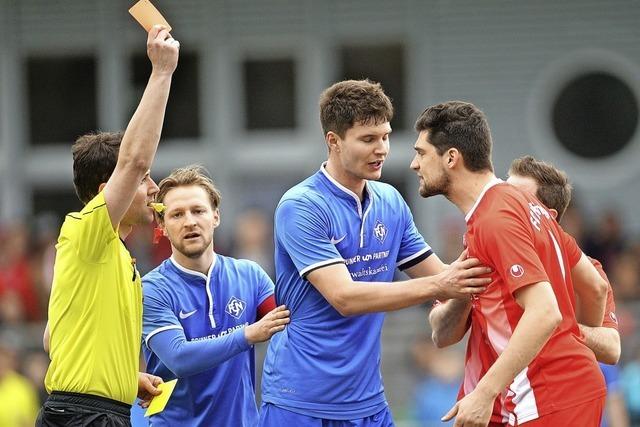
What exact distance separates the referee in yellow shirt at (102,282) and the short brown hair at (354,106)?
1.00 m

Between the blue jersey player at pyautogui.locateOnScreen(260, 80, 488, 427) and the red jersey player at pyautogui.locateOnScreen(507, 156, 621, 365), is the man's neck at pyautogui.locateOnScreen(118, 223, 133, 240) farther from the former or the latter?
the red jersey player at pyautogui.locateOnScreen(507, 156, 621, 365)

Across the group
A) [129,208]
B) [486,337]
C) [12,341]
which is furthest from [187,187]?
[12,341]

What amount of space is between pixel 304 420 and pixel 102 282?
4.13 ft

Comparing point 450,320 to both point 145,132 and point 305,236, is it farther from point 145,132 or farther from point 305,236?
point 145,132

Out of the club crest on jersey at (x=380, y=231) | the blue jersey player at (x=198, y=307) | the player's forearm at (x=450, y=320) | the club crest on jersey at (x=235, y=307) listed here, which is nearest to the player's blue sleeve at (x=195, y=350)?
the blue jersey player at (x=198, y=307)

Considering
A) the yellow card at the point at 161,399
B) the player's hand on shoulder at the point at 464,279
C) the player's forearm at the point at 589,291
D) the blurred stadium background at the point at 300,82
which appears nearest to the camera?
the player's hand on shoulder at the point at 464,279

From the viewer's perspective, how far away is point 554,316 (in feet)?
17.1

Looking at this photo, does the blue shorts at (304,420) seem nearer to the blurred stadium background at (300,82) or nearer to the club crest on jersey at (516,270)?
the club crest on jersey at (516,270)

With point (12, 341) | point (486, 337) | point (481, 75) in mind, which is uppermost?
point (481, 75)

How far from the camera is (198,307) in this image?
6.57m

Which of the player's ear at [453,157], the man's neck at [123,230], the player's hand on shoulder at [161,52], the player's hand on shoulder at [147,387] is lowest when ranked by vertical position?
the player's hand on shoulder at [147,387]

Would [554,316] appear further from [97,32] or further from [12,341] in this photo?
[97,32]

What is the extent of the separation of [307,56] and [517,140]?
314cm

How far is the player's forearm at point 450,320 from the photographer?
19.7ft
